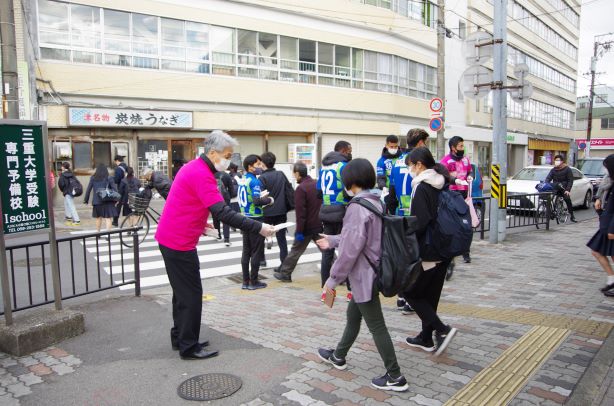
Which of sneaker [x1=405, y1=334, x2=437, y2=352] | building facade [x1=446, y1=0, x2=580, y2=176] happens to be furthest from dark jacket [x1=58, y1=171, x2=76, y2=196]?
building facade [x1=446, y1=0, x2=580, y2=176]

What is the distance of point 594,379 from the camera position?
375 cm

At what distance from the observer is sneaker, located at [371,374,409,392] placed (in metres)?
3.52

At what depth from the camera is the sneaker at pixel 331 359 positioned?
12.8 ft

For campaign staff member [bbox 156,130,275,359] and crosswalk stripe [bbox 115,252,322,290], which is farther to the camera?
crosswalk stripe [bbox 115,252,322,290]

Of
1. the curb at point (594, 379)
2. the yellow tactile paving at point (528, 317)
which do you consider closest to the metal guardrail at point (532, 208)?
the yellow tactile paving at point (528, 317)

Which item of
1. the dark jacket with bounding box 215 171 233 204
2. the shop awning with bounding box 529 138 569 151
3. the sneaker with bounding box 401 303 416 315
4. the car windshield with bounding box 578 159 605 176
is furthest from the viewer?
the shop awning with bounding box 529 138 569 151

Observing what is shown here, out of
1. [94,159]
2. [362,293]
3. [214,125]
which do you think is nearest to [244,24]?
[214,125]

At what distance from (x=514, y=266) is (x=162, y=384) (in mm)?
6159

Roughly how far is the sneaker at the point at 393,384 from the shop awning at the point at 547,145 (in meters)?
46.6

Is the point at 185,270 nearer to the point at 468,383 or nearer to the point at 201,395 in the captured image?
the point at 201,395

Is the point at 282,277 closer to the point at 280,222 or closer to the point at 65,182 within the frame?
the point at 280,222

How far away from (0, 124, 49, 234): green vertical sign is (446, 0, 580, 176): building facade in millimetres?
24998

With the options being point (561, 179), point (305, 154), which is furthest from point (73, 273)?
point (305, 154)

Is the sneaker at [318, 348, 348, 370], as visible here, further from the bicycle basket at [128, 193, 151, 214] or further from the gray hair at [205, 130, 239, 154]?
the bicycle basket at [128, 193, 151, 214]
